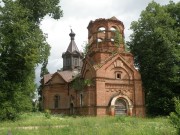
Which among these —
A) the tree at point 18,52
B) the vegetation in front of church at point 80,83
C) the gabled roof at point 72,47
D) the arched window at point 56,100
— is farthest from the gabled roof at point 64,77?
the tree at point 18,52

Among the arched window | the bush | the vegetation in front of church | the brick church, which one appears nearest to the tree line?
the brick church

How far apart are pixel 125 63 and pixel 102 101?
4750 mm

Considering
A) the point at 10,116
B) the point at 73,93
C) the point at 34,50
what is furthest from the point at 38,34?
the point at 73,93

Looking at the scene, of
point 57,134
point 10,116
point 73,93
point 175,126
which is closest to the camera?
point 175,126

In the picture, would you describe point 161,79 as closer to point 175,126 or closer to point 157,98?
point 157,98

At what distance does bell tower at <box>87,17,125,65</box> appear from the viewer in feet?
101

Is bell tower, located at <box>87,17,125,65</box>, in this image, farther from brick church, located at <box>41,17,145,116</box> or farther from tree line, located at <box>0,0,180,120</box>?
tree line, located at <box>0,0,180,120</box>

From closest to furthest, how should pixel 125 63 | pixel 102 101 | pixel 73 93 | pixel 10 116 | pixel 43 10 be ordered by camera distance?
pixel 10 116 → pixel 43 10 → pixel 102 101 → pixel 125 63 → pixel 73 93

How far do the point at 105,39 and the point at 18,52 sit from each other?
414 inches

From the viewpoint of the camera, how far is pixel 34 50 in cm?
2378

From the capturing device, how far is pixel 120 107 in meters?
29.6

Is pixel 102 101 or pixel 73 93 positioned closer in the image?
pixel 102 101

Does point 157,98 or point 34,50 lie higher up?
point 34,50

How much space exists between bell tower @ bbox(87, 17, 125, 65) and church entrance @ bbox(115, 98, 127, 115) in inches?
176
